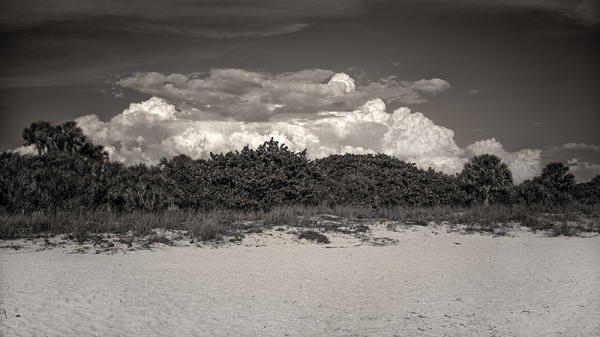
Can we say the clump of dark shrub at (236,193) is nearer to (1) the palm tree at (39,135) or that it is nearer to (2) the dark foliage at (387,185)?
(2) the dark foliage at (387,185)

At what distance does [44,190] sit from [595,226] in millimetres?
23626

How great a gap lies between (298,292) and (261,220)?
9825 millimetres

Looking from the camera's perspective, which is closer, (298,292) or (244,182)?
(298,292)

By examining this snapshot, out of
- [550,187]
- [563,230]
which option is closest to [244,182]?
[563,230]

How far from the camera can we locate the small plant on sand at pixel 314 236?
54.1 ft

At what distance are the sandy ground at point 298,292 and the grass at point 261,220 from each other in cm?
178

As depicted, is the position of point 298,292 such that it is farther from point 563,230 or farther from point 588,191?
point 588,191

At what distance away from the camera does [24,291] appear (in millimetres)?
8742

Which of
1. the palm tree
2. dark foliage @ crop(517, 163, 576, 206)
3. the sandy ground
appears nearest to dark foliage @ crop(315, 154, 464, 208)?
dark foliage @ crop(517, 163, 576, 206)

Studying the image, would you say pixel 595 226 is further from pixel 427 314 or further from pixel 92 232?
pixel 92 232

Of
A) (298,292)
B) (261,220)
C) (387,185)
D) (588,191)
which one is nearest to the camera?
(298,292)

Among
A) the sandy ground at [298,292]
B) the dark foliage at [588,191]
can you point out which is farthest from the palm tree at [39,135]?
the dark foliage at [588,191]

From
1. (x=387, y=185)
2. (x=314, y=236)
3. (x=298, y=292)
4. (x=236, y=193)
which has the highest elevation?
(x=387, y=185)

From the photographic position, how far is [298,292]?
9.80 metres
